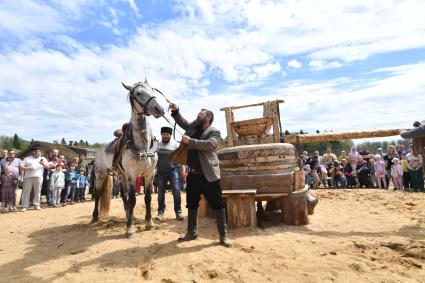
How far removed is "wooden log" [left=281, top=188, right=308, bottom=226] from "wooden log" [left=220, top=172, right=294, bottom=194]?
173mm

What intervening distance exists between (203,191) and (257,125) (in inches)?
140

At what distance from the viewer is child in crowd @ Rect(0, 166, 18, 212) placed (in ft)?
33.7

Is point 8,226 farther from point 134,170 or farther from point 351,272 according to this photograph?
point 351,272

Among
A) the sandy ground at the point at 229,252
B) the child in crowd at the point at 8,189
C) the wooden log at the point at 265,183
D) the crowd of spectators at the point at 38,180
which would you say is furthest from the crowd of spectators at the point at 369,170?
the child in crowd at the point at 8,189

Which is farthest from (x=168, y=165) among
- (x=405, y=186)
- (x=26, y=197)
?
(x=405, y=186)

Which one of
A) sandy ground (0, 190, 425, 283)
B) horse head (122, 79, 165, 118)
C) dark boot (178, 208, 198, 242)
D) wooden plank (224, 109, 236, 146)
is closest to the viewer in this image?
sandy ground (0, 190, 425, 283)

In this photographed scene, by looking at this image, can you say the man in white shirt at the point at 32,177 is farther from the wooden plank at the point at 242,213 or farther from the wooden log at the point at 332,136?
the wooden log at the point at 332,136

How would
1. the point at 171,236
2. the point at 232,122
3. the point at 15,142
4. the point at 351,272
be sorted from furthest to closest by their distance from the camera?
the point at 15,142
the point at 232,122
the point at 171,236
the point at 351,272

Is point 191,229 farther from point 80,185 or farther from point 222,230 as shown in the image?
point 80,185

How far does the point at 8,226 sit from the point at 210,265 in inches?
233

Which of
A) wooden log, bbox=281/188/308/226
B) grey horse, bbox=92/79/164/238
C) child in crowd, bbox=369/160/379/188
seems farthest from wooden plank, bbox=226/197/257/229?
child in crowd, bbox=369/160/379/188

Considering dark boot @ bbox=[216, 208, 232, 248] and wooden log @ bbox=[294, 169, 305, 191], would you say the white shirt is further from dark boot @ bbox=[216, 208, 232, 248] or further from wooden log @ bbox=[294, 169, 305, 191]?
wooden log @ bbox=[294, 169, 305, 191]

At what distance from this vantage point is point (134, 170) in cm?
589

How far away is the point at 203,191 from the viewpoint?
5.07 metres
